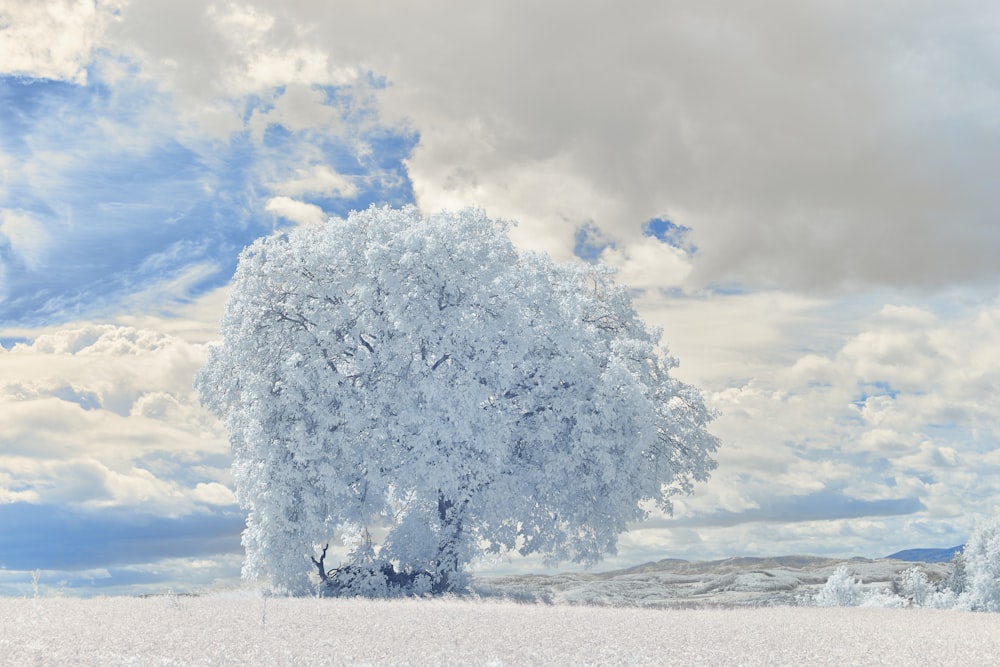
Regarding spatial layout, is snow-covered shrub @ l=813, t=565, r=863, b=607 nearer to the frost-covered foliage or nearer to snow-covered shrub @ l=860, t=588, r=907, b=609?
the frost-covered foliage

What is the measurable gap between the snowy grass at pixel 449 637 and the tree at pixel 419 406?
32.4 ft

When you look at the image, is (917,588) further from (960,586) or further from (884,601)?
(884,601)

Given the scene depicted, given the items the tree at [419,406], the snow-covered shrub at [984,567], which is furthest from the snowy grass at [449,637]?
the snow-covered shrub at [984,567]

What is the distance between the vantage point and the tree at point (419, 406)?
29.9 metres

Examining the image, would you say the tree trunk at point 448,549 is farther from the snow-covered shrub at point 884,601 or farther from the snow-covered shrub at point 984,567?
the snow-covered shrub at point 984,567

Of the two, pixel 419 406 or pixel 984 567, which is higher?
pixel 419 406

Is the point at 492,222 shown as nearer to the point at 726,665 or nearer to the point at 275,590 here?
the point at 275,590

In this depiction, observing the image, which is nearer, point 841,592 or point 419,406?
point 419,406

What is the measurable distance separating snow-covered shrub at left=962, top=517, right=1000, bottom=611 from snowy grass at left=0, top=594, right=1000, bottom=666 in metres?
18.2

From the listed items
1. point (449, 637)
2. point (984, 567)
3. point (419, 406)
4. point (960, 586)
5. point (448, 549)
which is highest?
point (419, 406)

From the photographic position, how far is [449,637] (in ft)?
47.4

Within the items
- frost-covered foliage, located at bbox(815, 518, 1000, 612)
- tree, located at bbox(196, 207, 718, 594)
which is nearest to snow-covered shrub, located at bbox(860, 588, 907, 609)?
frost-covered foliage, located at bbox(815, 518, 1000, 612)

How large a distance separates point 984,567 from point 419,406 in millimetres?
25692

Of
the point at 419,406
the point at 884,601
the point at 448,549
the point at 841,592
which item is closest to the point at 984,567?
the point at 884,601
